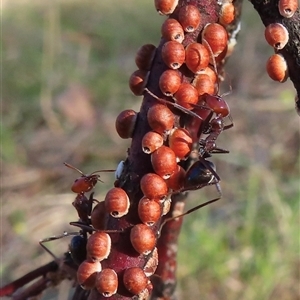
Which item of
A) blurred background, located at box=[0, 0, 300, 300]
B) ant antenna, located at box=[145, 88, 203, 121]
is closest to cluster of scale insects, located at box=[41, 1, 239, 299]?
ant antenna, located at box=[145, 88, 203, 121]

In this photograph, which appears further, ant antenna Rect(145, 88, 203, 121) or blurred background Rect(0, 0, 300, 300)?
blurred background Rect(0, 0, 300, 300)

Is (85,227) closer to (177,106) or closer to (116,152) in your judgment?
(177,106)

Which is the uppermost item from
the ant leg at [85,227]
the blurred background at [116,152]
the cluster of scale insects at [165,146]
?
the cluster of scale insects at [165,146]

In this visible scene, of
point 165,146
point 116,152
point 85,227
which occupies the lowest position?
point 116,152

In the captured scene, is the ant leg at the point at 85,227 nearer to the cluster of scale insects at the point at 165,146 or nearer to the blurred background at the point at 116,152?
the cluster of scale insects at the point at 165,146

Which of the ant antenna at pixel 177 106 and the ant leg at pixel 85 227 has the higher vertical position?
the ant antenna at pixel 177 106

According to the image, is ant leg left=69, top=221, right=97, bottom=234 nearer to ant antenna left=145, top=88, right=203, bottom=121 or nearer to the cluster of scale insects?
the cluster of scale insects

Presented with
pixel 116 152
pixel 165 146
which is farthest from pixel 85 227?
pixel 116 152

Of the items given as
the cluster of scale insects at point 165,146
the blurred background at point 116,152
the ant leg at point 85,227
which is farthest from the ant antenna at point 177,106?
the blurred background at point 116,152
